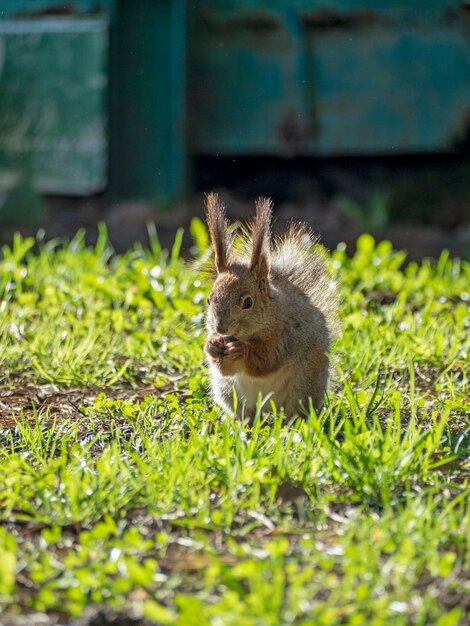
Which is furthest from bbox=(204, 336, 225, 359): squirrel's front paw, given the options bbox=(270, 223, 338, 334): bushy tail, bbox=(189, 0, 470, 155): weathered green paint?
bbox=(189, 0, 470, 155): weathered green paint

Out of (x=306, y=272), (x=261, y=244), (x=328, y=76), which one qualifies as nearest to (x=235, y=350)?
(x=261, y=244)

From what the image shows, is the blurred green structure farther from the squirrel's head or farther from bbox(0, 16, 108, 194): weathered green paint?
the squirrel's head

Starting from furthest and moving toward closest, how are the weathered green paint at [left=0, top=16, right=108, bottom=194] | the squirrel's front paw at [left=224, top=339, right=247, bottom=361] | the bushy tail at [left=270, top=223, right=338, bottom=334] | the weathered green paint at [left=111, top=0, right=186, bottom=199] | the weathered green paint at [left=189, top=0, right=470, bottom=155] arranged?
the weathered green paint at [left=0, top=16, right=108, bottom=194], the weathered green paint at [left=111, top=0, right=186, bottom=199], the weathered green paint at [left=189, top=0, right=470, bottom=155], the bushy tail at [left=270, top=223, right=338, bottom=334], the squirrel's front paw at [left=224, top=339, right=247, bottom=361]

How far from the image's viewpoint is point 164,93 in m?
7.92

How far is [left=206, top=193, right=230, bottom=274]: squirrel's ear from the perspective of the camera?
3.45 m

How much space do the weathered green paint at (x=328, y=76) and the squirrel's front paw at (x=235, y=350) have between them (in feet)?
15.5

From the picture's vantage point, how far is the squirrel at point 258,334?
11.0 feet

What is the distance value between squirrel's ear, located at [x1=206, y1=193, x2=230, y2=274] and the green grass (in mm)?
454

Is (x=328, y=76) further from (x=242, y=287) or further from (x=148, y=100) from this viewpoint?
(x=242, y=287)

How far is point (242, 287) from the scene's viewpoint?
11.1 feet

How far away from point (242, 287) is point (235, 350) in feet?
0.63

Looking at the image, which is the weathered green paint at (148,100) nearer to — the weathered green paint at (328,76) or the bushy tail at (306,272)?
the weathered green paint at (328,76)

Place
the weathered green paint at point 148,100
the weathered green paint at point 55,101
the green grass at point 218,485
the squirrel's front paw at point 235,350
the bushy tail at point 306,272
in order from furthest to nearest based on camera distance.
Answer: the weathered green paint at point 55,101 → the weathered green paint at point 148,100 → the bushy tail at point 306,272 → the squirrel's front paw at point 235,350 → the green grass at point 218,485

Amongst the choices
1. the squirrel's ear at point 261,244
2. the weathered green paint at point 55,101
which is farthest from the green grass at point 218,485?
the weathered green paint at point 55,101
